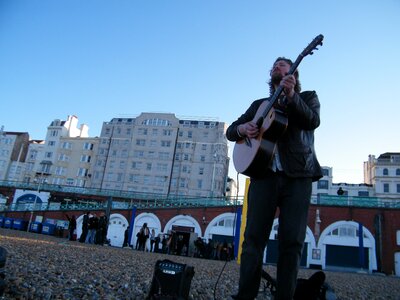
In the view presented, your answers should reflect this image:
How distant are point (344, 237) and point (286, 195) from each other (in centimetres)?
3363

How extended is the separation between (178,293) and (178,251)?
2391 cm

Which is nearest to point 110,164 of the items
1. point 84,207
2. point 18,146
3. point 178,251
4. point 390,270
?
point 18,146

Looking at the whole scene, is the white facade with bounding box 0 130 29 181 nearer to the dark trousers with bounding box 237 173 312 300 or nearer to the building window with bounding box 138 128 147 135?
the building window with bounding box 138 128 147 135

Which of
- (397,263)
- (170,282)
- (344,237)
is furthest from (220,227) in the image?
(170,282)

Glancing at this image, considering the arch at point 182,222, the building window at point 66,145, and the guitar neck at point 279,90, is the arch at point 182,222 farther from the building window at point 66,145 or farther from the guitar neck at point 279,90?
the building window at point 66,145

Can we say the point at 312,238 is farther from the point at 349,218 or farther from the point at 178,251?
the point at 178,251

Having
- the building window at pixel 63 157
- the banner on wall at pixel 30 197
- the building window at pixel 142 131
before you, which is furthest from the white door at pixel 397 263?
the building window at pixel 63 157

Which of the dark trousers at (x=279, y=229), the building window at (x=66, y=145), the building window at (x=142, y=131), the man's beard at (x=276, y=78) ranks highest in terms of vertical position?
the building window at (x=142, y=131)

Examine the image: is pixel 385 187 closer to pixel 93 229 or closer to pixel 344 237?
pixel 344 237

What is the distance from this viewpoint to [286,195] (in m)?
2.88

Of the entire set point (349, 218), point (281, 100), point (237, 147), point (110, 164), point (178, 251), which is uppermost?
point (110, 164)

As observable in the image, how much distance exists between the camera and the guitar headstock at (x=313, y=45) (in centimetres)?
298

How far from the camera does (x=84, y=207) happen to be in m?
39.8

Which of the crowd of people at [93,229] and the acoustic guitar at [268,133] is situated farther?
the crowd of people at [93,229]
